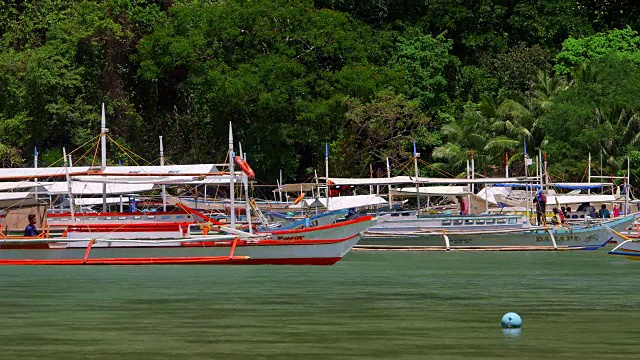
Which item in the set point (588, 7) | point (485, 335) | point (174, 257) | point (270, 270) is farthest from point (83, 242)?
point (588, 7)

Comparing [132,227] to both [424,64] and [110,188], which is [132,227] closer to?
[110,188]

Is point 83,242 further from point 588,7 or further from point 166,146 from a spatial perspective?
point 588,7

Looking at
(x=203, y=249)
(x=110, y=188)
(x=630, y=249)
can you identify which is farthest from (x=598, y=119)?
(x=203, y=249)

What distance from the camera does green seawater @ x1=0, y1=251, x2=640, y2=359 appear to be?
23.0 metres

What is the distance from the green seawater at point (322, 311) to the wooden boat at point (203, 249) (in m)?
0.45

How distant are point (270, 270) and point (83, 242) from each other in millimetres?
5934

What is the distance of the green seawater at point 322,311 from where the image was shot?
2302 cm

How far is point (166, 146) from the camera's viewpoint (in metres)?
81.9

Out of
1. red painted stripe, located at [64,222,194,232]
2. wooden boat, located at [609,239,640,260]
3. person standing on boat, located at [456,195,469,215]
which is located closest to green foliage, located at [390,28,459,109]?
person standing on boat, located at [456,195,469,215]

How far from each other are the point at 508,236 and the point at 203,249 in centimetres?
1503

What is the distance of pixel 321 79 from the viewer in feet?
257

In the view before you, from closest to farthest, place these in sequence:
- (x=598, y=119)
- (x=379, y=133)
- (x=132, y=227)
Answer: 1. (x=132, y=227)
2. (x=598, y=119)
3. (x=379, y=133)

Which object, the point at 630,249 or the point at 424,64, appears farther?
the point at 424,64

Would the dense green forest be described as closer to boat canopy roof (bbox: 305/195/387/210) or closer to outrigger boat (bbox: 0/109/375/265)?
boat canopy roof (bbox: 305/195/387/210)
